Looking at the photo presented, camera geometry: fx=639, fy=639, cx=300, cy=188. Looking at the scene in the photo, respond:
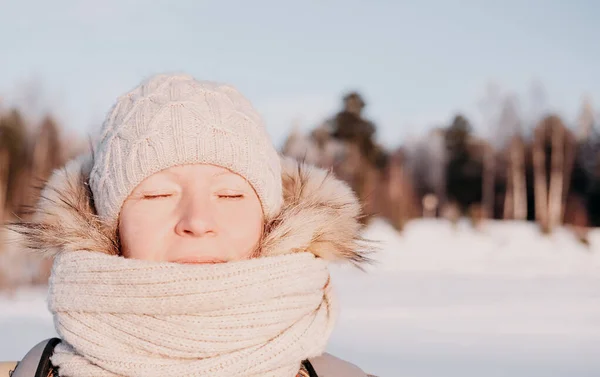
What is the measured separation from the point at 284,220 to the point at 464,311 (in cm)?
571

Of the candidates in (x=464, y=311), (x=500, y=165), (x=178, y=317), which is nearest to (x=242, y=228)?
(x=178, y=317)

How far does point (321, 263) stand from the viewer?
4.80ft

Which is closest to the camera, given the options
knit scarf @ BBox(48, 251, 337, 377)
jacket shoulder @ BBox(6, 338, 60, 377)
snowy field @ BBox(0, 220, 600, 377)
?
knit scarf @ BBox(48, 251, 337, 377)

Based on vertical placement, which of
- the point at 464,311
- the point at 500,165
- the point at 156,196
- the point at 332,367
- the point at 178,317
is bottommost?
the point at 500,165

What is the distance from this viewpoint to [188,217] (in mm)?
1282

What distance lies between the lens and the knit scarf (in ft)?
4.11

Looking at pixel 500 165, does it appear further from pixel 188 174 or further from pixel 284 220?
pixel 188 174

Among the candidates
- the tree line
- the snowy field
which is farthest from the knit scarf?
the tree line

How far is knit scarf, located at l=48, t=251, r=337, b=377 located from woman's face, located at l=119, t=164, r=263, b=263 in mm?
44

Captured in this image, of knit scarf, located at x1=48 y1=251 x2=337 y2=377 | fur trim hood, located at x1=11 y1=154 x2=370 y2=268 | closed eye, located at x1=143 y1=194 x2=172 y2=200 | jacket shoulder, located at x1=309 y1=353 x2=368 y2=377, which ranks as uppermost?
closed eye, located at x1=143 y1=194 x2=172 y2=200

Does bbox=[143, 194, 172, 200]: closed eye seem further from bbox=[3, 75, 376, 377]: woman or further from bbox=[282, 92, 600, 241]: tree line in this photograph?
bbox=[282, 92, 600, 241]: tree line

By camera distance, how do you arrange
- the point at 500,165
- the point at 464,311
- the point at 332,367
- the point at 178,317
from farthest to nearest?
the point at 500,165, the point at 464,311, the point at 332,367, the point at 178,317

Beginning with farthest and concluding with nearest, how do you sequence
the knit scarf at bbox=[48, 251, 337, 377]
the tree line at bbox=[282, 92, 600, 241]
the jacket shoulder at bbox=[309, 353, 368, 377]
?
the tree line at bbox=[282, 92, 600, 241] → the jacket shoulder at bbox=[309, 353, 368, 377] → the knit scarf at bbox=[48, 251, 337, 377]

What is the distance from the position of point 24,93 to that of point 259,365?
77.9 ft
